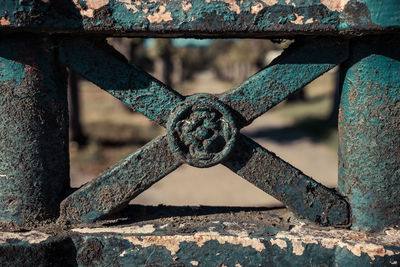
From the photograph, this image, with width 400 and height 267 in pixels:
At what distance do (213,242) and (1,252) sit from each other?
60 centimetres

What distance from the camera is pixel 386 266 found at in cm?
123

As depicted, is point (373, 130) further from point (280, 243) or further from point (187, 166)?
point (187, 166)

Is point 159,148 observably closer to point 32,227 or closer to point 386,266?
point 32,227

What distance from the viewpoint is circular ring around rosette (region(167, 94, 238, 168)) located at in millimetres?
1260

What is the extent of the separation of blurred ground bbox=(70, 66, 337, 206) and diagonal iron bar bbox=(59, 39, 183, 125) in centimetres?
418

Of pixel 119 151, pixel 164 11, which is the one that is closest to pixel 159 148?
pixel 164 11

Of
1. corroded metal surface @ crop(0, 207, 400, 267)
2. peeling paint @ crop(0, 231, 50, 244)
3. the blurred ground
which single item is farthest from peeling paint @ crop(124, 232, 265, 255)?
the blurred ground

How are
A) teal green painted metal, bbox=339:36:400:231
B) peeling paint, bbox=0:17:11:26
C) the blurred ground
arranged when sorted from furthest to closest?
the blurred ground, teal green painted metal, bbox=339:36:400:231, peeling paint, bbox=0:17:11:26

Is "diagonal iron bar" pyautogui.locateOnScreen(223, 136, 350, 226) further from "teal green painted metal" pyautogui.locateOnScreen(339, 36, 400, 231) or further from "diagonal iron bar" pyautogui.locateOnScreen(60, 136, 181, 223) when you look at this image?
"diagonal iron bar" pyautogui.locateOnScreen(60, 136, 181, 223)

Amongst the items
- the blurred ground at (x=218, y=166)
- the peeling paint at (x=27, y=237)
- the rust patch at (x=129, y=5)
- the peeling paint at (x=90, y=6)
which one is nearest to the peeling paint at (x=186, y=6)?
the rust patch at (x=129, y=5)

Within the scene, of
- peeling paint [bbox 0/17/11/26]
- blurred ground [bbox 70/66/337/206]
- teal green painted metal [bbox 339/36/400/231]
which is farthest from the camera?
blurred ground [bbox 70/66/337/206]

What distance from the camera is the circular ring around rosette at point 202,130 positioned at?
1.26 meters

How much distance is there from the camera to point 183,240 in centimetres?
129

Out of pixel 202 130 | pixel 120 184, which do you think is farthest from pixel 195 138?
pixel 120 184
